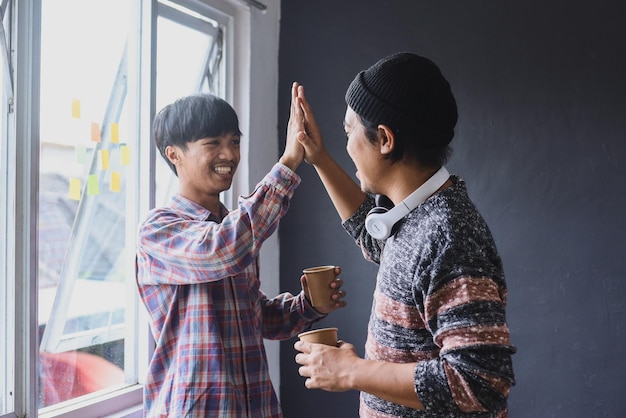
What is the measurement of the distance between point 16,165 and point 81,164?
0.37 m

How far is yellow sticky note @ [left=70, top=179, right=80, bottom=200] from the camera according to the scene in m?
1.98

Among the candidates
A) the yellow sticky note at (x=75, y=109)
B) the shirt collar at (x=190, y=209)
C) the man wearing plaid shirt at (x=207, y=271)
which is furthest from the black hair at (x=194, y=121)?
the yellow sticky note at (x=75, y=109)

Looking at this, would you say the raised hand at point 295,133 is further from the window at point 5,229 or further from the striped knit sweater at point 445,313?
the window at point 5,229

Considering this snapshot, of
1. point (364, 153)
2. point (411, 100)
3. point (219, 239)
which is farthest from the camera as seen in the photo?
point (219, 239)

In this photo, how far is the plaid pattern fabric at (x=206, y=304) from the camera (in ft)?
4.53

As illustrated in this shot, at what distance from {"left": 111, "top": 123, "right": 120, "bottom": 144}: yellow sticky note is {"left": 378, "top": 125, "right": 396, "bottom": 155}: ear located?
1260mm

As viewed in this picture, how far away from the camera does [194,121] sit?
5.21 ft

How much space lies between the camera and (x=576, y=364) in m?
2.17

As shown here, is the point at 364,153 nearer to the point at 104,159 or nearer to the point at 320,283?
the point at 320,283

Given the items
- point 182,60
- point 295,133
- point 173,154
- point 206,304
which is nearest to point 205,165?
point 173,154

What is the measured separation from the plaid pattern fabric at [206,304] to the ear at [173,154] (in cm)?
12

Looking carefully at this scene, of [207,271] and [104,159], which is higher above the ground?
[104,159]

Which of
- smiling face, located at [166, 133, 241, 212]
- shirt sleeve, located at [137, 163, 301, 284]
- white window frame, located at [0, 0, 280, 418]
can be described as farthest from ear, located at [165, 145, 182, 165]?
white window frame, located at [0, 0, 280, 418]

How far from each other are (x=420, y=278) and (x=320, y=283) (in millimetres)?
442
